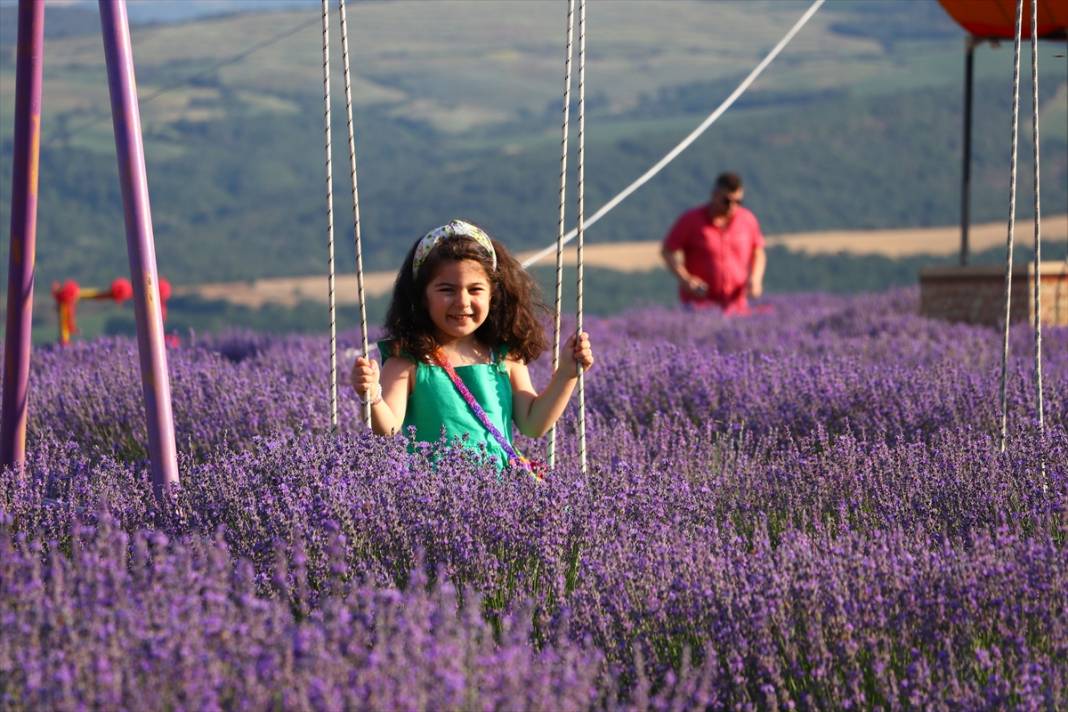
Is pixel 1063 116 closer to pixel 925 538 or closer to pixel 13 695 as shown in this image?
pixel 925 538

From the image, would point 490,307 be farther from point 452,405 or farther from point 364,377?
point 364,377

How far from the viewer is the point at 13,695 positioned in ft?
6.41

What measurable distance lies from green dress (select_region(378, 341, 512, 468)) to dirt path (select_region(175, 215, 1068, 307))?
33992 mm

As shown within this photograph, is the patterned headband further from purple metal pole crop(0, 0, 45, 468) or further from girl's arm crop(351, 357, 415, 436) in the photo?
purple metal pole crop(0, 0, 45, 468)

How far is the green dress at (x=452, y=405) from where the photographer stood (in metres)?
3.77

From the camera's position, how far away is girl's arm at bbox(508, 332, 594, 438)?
361cm

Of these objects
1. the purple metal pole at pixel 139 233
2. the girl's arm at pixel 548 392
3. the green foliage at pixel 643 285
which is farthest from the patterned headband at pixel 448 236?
the green foliage at pixel 643 285

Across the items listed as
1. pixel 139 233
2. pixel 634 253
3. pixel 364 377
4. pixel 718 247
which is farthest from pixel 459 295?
pixel 634 253

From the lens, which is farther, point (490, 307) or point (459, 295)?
point (490, 307)

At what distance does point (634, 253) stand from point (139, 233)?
164ft

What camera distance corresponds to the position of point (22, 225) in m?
3.96

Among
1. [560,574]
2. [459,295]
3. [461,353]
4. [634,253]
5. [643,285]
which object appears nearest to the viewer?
[560,574]

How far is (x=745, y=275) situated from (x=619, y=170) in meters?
69.5

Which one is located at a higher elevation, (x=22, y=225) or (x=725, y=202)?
(x=725, y=202)
